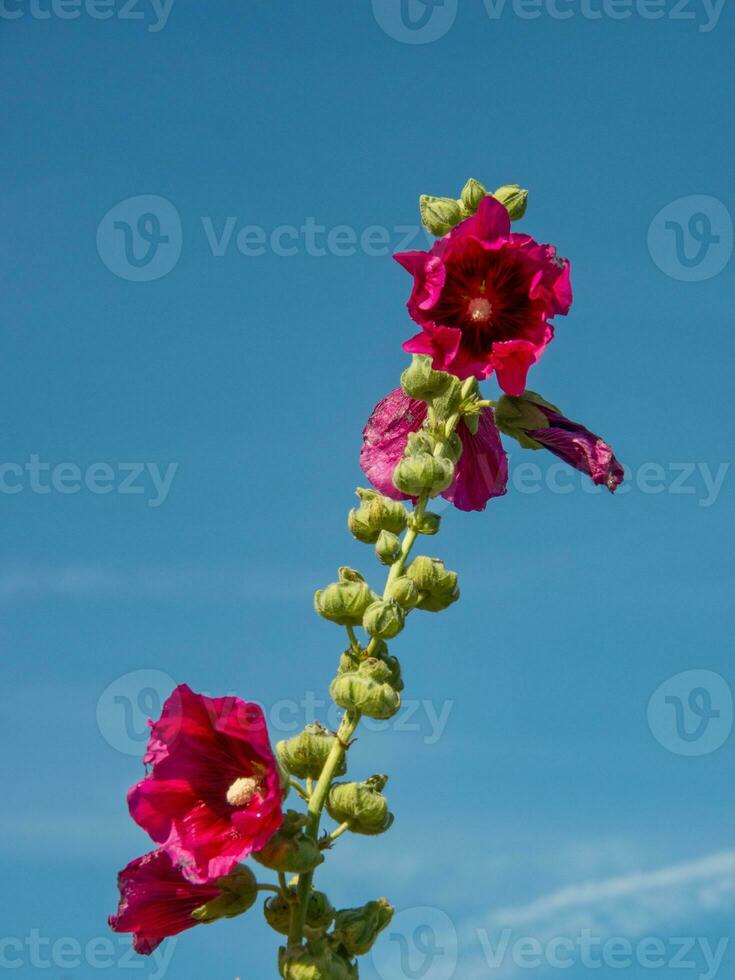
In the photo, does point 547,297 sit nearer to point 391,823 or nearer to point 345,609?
point 345,609

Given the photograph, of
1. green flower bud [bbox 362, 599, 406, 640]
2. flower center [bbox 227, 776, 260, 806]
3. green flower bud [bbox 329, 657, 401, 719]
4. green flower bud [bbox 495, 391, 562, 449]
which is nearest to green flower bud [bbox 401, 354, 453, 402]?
green flower bud [bbox 495, 391, 562, 449]

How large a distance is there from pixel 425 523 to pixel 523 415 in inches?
14.4

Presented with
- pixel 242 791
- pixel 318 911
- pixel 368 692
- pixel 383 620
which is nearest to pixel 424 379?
pixel 383 620

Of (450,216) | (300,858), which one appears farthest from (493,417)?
(300,858)

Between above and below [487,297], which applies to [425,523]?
below

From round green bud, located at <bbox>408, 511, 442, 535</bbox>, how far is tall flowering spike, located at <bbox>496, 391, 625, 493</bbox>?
32cm

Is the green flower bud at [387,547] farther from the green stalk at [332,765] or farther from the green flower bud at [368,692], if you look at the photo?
the green flower bud at [368,692]

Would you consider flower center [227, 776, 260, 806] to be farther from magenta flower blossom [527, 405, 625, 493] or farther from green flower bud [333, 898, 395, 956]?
magenta flower blossom [527, 405, 625, 493]

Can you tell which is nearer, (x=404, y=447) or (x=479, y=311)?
(x=479, y=311)

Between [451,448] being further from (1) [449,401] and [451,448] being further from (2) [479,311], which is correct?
(2) [479,311]

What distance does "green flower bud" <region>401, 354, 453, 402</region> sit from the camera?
2.57 metres

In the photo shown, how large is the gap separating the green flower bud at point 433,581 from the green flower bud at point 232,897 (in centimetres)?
65

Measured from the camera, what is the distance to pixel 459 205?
2820 millimetres

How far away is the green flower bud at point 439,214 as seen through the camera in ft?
9.15
